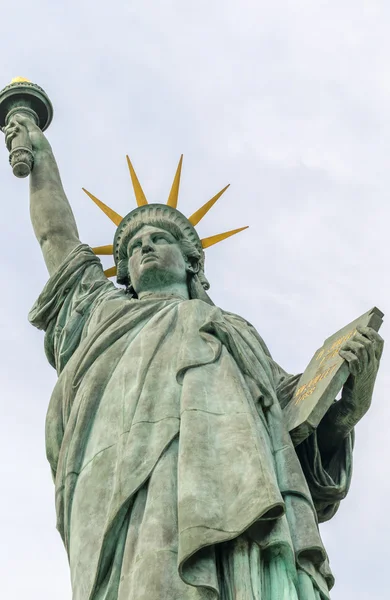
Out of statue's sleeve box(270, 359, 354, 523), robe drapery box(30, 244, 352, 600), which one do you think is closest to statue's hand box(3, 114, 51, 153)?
robe drapery box(30, 244, 352, 600)

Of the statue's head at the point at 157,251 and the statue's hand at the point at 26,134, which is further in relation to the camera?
the statue's hand at the point at 26,134

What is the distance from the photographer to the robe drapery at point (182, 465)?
31.6 ft

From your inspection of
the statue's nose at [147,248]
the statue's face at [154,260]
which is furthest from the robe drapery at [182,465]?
the statue's nose at [147,248]

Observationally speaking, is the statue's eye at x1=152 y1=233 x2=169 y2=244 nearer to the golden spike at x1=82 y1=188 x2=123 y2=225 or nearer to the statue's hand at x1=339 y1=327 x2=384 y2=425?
the golden spike at x1=82 y1=188 x2=123 y2=225

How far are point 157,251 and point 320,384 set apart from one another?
2248mm

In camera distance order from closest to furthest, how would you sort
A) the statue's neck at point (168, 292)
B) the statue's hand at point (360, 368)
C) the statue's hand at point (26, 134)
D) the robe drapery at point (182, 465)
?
the robe drapery at point (182, 465)
the statue's hand at point (360, 368)
the statue's neck at point (168, 292)
the statue's hand at point (26, 134)

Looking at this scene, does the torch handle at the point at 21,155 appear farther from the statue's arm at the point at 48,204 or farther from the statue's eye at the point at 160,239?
the statue's eye at the point at 160,239

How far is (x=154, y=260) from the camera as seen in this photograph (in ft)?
41.4

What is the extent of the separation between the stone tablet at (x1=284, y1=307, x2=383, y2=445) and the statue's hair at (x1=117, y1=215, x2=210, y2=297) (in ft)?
5.52

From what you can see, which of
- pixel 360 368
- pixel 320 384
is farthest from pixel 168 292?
pixel 360 368

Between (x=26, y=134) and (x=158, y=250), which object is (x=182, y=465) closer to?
(x=158, y=250)

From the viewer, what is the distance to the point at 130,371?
36.6 ft

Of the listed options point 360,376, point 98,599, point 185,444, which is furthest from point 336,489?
point 98,599

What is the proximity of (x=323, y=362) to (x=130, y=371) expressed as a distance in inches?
57.2
